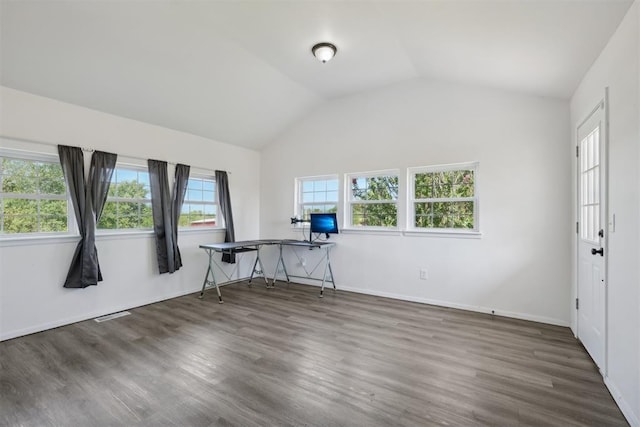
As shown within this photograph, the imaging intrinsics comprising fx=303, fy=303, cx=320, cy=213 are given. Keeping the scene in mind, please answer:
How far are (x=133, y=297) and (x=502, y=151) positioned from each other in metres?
5.01

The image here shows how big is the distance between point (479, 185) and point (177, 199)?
163 inches

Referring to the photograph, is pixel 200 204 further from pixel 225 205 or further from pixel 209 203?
pixel 225 205

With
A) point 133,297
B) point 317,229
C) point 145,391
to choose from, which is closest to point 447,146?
point 317,229

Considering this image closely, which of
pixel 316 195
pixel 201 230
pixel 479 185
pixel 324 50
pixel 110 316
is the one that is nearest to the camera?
pixel 324 50

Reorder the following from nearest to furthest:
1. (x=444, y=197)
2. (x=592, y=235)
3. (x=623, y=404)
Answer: (x=623, y=404), (x=592, y=235), (x=444, y=197)

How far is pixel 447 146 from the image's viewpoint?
397 cm

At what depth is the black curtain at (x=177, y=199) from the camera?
14.3ft

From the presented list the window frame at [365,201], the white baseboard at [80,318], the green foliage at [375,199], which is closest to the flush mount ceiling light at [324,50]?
the window frame at [365,201]

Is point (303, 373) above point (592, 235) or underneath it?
underneath

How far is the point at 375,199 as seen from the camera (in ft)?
15.3

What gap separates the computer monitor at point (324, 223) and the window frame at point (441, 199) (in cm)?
110

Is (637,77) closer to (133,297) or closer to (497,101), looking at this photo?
(497,101)

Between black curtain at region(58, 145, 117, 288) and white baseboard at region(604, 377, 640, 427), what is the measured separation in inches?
185

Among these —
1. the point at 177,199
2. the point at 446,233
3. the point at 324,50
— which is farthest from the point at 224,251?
the point at 446,233
